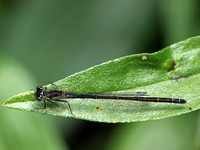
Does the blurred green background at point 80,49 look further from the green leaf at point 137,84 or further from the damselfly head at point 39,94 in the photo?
the green leaf at point 137,84

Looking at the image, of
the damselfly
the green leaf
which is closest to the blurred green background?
the damselfly

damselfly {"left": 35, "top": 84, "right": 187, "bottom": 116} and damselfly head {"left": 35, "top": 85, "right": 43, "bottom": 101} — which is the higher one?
damselfly head {"left": 35, "top": 85, "right": 43, "bottom": 101}

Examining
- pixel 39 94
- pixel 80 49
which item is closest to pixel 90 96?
pixel 39 94

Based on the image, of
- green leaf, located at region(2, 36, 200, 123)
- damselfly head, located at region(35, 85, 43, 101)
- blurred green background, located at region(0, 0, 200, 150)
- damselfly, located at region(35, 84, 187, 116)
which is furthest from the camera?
blurred green background, located at region(0, 0, 200, 150)

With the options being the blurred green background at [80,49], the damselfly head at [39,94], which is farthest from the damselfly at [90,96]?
the blurred green background at [80,49]

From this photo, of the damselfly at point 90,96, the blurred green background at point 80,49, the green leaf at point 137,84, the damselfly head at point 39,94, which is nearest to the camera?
the green leaf at point 137,84

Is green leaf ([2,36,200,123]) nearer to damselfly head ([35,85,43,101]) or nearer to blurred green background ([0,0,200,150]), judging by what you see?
damselfly head ([35,85,43,101])

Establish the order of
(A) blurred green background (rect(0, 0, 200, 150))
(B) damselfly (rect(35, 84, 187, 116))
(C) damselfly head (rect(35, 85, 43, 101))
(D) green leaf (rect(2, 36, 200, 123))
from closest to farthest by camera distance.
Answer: (D) green leaf (rect(2, 36, 200, 123)) → (B) damselfly (rect(35, 84, 187, 116)) → (C) damselfly head (rect(35, 85, 43, 101)) → (A) blurred green background (rect(0, 0, 200, 150))
